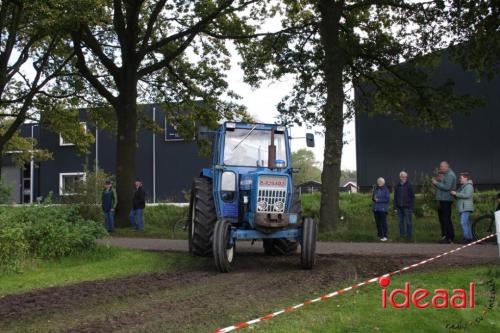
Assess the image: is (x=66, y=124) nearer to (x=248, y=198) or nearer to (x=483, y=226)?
(x=248, y=198)

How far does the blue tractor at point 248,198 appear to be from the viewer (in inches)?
390

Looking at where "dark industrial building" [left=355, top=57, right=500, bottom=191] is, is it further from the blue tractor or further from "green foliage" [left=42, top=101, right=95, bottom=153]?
the blue tractor

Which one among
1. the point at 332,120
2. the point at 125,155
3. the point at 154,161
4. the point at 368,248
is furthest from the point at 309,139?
the point at 154,161

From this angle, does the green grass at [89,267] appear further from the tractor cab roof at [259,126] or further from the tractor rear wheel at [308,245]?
the tractor cab roof at [259,126]

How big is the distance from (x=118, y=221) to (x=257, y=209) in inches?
439

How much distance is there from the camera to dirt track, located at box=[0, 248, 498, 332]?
6363mm

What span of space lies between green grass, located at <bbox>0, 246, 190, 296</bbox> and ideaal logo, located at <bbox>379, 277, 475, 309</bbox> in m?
4.95

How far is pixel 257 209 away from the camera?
998 centimetres

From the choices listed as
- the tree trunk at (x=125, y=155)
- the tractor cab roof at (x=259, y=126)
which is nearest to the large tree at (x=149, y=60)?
the tree trunk at (x=125, y=155)

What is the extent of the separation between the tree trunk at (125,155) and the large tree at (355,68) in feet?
14.7

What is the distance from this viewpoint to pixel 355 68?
1866cm

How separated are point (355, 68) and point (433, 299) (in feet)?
41.6

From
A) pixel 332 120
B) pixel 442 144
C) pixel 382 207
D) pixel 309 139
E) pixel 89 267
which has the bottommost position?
pixel 89 267

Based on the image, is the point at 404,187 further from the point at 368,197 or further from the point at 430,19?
the point at 368,197
